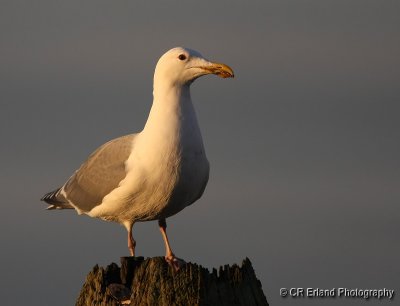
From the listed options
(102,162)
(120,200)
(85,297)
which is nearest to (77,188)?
(102,162)

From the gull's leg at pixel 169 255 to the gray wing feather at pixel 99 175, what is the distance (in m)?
0.95

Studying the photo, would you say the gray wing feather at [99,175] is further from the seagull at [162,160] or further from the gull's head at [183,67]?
the gull's head at [183,67]

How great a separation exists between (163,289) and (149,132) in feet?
9.60

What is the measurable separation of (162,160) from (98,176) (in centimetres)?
171

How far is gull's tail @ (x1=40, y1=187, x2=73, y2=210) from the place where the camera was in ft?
45.8

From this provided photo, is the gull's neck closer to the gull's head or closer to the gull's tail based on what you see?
the gull's head

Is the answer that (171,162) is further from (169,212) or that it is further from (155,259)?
(155,259)

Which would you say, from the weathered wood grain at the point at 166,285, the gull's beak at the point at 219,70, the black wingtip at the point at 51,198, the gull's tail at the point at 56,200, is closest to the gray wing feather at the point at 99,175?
the gull's tail at the point at 56,200

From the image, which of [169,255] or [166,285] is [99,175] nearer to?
[169,255]

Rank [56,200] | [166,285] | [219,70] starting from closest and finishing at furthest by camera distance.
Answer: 1. [166,285]
2. [219,70]
3. [56,200]

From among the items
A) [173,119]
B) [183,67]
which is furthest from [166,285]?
[183,67]

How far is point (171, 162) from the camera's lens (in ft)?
36.9

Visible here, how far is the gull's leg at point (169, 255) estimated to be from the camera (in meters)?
9.85

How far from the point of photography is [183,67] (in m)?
11.9
